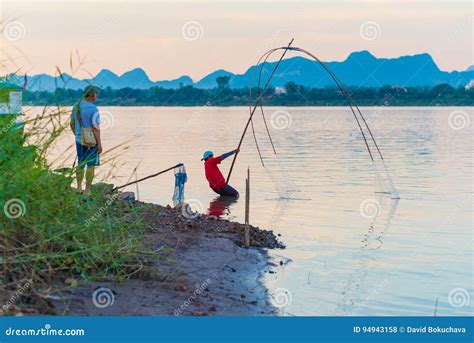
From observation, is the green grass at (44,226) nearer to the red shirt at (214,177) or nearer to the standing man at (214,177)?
the standing man at (214,177)

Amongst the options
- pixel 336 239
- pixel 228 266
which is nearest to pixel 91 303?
pixel 228 266

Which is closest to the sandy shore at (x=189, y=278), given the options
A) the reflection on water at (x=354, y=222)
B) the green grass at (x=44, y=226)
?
the green grass at (x=44, y=226)

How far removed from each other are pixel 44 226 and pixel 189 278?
2.04 metres

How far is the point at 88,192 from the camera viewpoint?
8461 millimetres

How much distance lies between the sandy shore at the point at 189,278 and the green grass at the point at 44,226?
21 cm

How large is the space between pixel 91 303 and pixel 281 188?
14.5 meters

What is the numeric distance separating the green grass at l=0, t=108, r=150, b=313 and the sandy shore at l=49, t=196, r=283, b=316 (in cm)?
21

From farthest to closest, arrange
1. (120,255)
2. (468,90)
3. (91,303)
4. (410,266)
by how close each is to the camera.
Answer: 1. (468,90)
2. (410,266)
3. (120,255)
4. (91,303)

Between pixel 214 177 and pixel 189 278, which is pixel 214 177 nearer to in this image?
pixel 214 177

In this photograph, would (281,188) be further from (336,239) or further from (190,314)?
(190,314)

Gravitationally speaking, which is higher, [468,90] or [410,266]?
[468,90]

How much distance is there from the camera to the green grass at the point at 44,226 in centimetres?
702

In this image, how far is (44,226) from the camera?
729cm

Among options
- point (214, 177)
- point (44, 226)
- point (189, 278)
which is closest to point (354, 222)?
point (214, 177)
